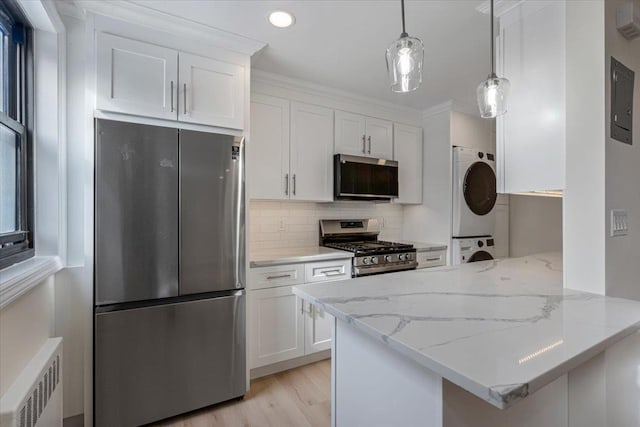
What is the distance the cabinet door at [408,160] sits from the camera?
343cm

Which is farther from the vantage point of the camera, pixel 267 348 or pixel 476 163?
pixel 476 163

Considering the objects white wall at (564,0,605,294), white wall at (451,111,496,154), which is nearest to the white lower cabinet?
white wall at (564,0,605,294)

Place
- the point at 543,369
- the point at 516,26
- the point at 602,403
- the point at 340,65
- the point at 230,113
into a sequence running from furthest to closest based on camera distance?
the point at 340,65 → the point at 230,113 → the point at 516,26 → the point at 602,403 → the point at 543,369

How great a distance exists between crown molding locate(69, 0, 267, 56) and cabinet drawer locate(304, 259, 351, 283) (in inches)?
66.1

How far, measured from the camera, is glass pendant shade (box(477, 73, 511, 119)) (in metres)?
1.32

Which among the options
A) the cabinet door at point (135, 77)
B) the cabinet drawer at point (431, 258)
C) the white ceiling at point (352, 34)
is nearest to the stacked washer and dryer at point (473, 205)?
the cabinet drawer at point (431, 258)

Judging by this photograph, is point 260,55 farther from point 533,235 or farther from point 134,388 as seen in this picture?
point 533,235

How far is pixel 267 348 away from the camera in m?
2.36

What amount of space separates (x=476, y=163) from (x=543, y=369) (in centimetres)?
313

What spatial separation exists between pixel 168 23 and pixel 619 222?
254cm

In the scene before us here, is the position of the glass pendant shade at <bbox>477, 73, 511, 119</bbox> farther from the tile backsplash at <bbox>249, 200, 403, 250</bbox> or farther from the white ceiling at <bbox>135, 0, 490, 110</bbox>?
the tile backsplash at <bbox>249, 200, 403, 250</bbox>

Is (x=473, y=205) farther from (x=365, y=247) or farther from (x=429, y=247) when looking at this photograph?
(x=365, y=247)

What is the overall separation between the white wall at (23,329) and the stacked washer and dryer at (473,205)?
3295mm

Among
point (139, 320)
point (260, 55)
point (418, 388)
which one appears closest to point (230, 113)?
point (260, 55)
